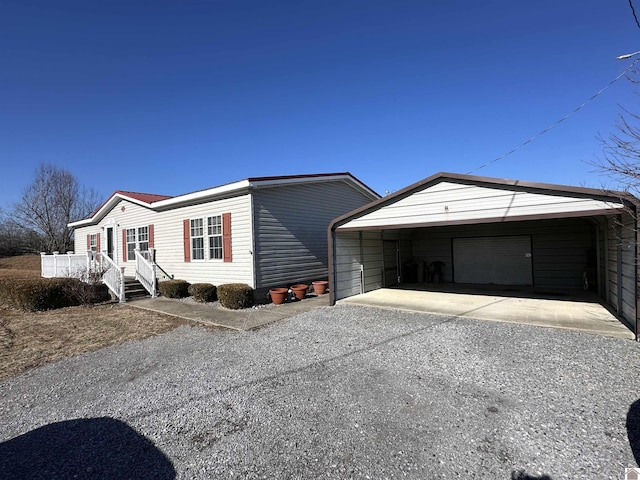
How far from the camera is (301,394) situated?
3938 millimetres

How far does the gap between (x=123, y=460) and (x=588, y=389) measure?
500 centimetres

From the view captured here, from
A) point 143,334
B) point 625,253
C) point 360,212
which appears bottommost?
point 143,334

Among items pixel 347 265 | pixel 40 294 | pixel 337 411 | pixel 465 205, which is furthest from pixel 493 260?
pixel 40 294

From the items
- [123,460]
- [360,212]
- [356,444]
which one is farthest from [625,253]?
[123,460]

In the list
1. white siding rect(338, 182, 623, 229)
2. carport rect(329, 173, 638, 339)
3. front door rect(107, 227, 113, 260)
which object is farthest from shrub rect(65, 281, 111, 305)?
white siding rect(338, 182, 623, 229)

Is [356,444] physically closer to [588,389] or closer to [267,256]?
[588,389]

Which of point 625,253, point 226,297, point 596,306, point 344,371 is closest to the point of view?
point 344,371

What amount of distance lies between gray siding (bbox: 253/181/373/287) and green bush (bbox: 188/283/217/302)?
1831 millimetres

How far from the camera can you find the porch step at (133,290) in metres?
12.5

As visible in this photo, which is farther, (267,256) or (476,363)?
(267,256)

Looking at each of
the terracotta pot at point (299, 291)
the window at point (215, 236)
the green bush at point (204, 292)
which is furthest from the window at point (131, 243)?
the terracotta pot at point (299, 291)

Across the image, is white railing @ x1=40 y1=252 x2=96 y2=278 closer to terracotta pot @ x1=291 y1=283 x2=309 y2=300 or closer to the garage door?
terracotta pot @ x1=291 y1=283 x2=309 y2=300

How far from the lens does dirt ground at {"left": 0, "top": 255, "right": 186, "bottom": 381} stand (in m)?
5.86

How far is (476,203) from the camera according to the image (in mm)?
7742
